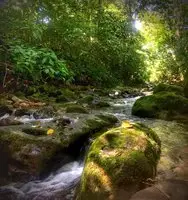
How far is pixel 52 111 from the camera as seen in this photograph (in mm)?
6617

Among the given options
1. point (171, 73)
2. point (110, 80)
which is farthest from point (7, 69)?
point (171, 73)

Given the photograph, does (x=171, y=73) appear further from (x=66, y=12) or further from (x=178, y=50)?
(x=66, y=12)

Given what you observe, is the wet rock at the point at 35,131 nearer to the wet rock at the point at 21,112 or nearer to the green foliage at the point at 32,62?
the wet rock at the point at 21,112

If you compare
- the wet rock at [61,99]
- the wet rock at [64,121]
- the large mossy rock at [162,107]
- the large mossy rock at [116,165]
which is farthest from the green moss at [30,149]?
the wet rock at [61,99]

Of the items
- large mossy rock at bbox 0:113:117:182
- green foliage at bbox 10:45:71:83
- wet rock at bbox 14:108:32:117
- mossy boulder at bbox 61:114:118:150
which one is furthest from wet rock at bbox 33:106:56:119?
green foliage at bbox 10:45:71:83

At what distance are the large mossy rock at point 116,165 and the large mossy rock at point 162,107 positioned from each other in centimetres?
381

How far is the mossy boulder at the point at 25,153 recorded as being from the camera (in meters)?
3.88

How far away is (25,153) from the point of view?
12.9 ft

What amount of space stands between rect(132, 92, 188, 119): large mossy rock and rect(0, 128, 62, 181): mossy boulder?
3.48 metres

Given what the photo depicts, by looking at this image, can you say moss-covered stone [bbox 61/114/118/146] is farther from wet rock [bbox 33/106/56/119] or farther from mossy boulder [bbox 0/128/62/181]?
wet rock [bbox 33/106/56/119]

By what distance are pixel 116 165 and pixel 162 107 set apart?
4.83 metres

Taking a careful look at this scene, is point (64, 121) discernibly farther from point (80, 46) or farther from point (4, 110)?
point (80, 46)

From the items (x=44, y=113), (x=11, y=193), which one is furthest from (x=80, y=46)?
(x=11, y=193)

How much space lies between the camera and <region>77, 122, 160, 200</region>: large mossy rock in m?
2.71
